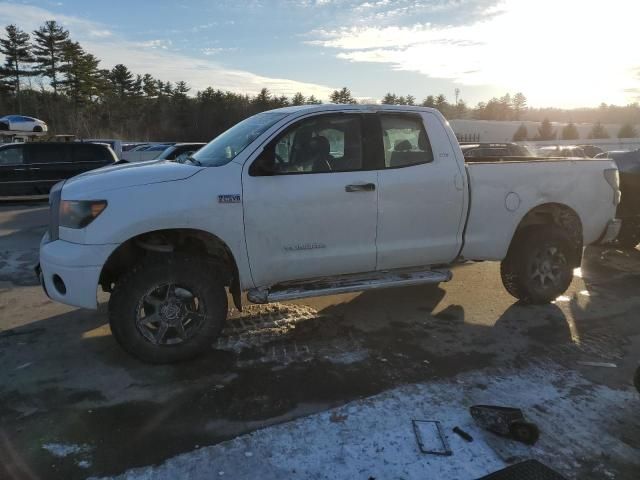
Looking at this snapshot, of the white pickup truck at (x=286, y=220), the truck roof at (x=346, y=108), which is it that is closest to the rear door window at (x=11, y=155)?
the white pickup truck at (x=286, y=220)

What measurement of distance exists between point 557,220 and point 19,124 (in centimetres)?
3513

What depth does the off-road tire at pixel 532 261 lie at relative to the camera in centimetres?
525

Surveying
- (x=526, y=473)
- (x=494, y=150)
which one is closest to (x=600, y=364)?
(x=526, y=473)

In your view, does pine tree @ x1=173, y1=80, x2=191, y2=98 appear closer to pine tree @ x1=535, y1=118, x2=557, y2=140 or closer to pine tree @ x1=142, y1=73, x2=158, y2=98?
pine tree @ x1=142, y1=73, x2=158, y2=98

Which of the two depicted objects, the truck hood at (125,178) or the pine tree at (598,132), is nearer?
the truck hood at (125,178)

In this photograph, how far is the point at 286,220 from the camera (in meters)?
4.09

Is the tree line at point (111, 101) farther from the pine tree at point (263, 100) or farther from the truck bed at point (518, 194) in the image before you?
the truck bed at point (518, 194)

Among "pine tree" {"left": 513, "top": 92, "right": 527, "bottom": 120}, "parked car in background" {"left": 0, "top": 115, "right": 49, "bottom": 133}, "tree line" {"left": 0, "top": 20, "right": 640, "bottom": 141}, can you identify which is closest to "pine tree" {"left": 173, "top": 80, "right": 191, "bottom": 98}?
"tree line" {"left": 0, "top": 20, "right": 640, "bottom": 141}

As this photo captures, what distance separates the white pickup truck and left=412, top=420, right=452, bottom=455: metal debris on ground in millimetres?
1467

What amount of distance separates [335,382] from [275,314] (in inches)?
60.8

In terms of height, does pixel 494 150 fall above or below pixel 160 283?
above

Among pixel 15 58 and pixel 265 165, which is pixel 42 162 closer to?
pixel 265 165

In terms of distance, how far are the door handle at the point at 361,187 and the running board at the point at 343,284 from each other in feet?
2.70

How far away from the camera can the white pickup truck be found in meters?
3.76
